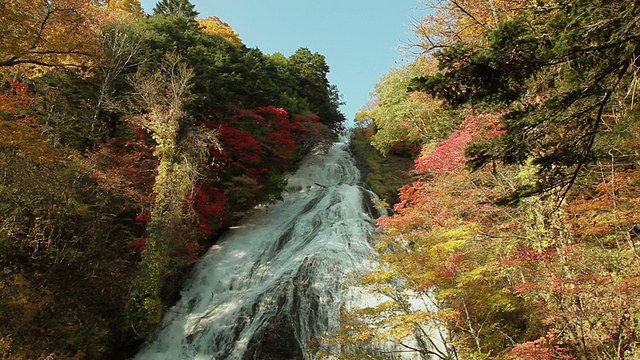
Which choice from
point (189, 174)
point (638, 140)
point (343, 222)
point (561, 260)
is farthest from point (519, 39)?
point (343, 222)

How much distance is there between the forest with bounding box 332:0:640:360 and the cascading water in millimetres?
2100

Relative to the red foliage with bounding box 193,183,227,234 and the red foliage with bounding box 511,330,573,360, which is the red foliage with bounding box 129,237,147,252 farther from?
the red foliage with bounding box 511,330,573,360

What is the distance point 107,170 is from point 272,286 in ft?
20.3

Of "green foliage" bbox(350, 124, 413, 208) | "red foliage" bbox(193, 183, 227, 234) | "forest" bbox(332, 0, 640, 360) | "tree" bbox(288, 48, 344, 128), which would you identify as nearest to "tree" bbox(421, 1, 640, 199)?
"forest" bbox(332, 0, 640, 360)

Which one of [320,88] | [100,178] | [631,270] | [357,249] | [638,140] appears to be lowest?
[357,249]

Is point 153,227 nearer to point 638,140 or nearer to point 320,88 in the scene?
point 638,140

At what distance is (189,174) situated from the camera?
11.6 meters

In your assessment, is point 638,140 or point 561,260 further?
point 561,260

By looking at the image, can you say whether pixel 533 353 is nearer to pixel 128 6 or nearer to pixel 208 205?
pixel 208 205

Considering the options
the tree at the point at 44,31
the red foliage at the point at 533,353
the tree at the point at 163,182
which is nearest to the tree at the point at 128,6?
the tree at the point at 163,182

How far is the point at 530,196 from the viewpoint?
13.5ft

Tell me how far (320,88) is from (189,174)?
69.4 feet

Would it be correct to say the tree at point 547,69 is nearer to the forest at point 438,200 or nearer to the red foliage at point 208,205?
the forest at point 438,200

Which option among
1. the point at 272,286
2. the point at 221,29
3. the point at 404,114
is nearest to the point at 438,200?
the point at 272,286
